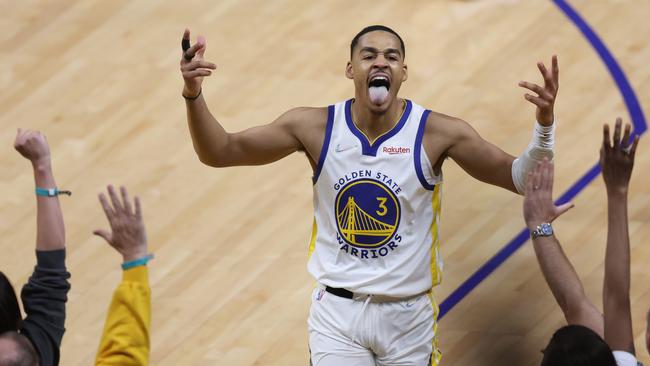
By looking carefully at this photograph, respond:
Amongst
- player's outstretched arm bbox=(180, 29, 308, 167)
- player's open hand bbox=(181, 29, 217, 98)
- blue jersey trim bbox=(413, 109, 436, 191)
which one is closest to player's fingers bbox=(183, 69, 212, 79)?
player's open hand bbox=(181, 29, 217, 98)

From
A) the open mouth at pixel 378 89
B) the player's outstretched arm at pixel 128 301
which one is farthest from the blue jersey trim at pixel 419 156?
the player's outstretched arm at pixel 128 301

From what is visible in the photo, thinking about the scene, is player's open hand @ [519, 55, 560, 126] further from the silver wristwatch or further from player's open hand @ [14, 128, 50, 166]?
player's open hand @ [14, 128, 50, 166]

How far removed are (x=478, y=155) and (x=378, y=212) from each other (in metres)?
0.52

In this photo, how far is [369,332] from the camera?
563 centimetres

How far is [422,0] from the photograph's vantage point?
30.8 feet

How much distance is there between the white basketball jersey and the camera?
561 centimetres

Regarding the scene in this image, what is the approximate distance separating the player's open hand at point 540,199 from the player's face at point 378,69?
3.67 feet

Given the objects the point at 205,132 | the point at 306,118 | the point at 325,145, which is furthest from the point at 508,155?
the point at 205,132

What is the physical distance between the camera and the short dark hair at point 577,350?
13.1ft

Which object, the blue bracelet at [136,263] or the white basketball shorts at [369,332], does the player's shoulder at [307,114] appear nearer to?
the white basketball shorts at [369,332]

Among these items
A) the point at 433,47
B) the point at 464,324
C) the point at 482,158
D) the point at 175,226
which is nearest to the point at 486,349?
the point at 464,324

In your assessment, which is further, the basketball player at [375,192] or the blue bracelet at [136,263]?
the basketball player at [375,192]

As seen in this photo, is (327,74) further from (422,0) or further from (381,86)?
(381,86)

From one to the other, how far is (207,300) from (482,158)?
92.8 inches
